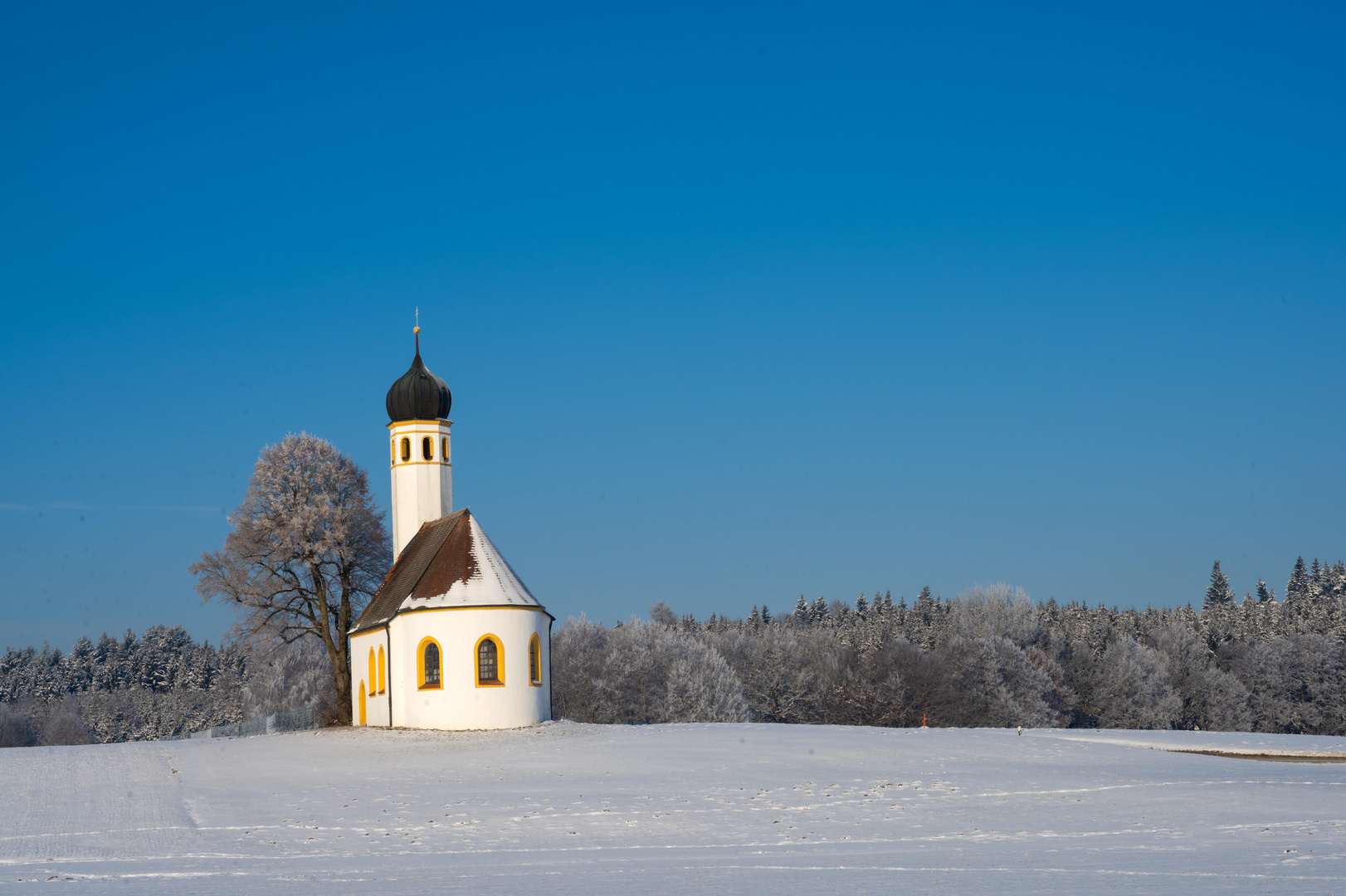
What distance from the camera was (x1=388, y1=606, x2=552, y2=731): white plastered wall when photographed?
40.3 meters

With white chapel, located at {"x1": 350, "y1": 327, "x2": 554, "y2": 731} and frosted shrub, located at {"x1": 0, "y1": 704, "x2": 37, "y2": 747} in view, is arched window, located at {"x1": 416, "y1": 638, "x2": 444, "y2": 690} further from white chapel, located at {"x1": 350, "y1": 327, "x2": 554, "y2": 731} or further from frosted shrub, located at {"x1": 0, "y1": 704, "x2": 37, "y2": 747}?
frosted shrub, located at {"x1": 0, "y1": 704, "x2": 37, "y2": 747}

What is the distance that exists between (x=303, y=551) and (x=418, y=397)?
742 cm

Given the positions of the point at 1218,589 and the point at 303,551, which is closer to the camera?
the point at 303,551

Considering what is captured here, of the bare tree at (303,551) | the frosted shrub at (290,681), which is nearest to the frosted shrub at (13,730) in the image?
the frosted shrub at (290,681)

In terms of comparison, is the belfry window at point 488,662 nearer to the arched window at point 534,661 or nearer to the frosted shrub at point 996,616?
the arched window at point 534,661

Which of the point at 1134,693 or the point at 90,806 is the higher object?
the point at 90,806

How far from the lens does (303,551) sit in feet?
152

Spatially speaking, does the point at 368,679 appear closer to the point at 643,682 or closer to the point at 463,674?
the point at 463,674

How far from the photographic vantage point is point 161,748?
38094 millimetres

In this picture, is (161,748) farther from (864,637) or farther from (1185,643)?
(1185,643)

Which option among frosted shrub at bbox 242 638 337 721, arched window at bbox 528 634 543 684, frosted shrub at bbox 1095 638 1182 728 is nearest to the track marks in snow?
arched window at bbox 528 634 543 684

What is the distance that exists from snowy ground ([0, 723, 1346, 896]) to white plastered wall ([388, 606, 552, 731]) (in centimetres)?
125

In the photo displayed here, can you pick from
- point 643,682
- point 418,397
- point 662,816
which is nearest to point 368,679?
point 418,397

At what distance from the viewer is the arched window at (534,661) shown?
136 feet
